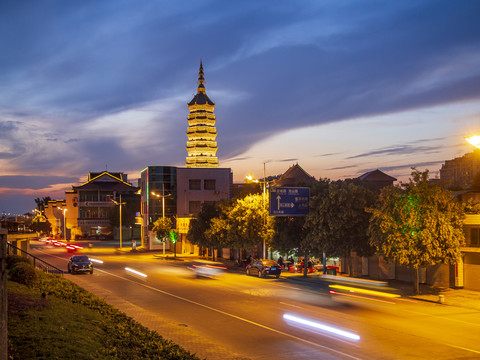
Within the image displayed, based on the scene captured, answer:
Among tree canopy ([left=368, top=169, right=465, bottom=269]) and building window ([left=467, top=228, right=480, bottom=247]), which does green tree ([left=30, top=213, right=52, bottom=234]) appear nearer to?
tree canopy ([left=368, top=169, right=465, bottom=269])

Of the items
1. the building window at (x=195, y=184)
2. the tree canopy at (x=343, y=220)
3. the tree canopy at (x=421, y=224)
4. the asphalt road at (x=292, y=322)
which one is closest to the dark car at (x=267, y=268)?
the tree canopy at (x=343, y=220)

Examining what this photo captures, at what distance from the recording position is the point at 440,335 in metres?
19.4

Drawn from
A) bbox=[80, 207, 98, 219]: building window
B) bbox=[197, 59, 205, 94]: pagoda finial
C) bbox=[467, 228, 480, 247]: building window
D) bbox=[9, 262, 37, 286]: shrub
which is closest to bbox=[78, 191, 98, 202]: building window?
bbox=[80, 207, 98, 219]: building window

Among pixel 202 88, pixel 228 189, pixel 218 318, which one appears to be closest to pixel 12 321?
pixel 218 318

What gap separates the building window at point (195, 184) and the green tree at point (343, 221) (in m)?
53.4

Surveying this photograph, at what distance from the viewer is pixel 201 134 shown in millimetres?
144000

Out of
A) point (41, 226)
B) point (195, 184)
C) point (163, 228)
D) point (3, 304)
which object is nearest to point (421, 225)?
point (3, 304)

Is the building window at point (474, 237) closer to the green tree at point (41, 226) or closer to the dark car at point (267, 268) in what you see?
the dark car at point (267, 268)

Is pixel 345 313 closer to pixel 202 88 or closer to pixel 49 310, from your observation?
pixel 49 310

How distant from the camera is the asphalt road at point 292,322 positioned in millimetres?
16984

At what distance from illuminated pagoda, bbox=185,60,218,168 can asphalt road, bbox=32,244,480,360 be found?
354 ft

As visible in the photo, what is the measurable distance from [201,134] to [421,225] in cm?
11741

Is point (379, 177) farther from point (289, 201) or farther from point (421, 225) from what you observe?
point (421, 225)

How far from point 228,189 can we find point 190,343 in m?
74.4
